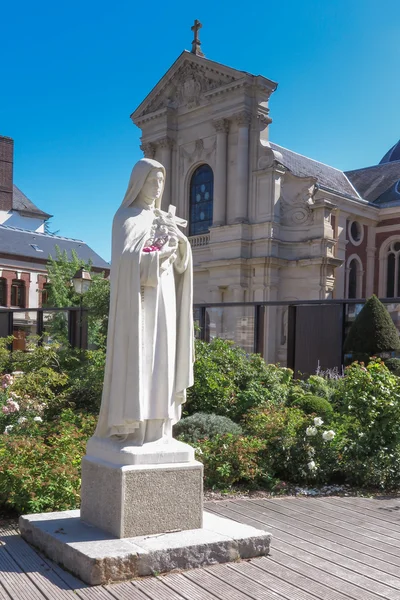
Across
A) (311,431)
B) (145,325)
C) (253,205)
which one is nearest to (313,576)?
(145,325)

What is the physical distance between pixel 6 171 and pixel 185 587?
51.1m

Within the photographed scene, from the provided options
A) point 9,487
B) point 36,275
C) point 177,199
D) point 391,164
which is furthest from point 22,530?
point 391,164

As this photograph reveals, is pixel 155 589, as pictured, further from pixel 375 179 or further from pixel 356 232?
pixel 375 179

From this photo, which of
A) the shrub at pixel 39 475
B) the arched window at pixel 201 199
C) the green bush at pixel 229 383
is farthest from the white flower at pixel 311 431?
the arched window at pixel 201 199

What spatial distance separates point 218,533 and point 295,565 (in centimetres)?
61

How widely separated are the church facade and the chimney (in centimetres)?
1663

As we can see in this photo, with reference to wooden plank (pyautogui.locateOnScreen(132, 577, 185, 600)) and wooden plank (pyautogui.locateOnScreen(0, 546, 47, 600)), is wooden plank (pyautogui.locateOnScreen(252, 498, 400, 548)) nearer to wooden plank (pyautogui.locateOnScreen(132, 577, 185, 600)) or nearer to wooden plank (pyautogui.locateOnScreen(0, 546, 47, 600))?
wooden plank (pyautogui.locateOnScreen(132, 577, 185, 600))

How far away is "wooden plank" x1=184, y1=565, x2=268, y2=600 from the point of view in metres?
4.05

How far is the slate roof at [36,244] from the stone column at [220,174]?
963 centimetres

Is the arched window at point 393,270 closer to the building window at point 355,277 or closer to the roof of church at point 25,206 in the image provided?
the building window at point 355,277

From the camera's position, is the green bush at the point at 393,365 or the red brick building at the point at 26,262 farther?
the red brick building at the point at 26,262

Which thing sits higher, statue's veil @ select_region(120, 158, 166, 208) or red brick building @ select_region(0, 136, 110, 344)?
red brick building @ select_region(0, 136, 110, 344)

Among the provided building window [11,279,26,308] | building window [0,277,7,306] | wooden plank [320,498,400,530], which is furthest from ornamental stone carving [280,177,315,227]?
wooden plank [320,498,400,530]

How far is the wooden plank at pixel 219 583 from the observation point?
4055mm
